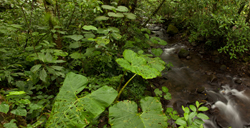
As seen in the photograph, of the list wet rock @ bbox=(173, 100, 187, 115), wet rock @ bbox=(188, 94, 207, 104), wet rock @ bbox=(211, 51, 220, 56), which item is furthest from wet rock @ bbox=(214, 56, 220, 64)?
wet rock @ bbox=(173, 100, 187, 115)

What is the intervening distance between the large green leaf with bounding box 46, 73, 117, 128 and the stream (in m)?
2.55

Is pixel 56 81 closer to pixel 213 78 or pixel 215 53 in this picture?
pixel 213 78

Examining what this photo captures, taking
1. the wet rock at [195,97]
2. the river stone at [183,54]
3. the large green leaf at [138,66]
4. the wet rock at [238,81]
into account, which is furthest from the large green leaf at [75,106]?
the wet rock at [238,81]

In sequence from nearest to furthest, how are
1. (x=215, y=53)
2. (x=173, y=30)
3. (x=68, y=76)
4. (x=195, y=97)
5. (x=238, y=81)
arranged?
(x=68, y=76), (x=195, y=97), (x=238, y=81), (x=215, y=53), (x=173, y=30)

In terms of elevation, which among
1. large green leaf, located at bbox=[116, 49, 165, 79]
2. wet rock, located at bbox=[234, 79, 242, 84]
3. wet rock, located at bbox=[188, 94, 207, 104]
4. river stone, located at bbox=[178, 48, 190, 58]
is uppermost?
large green leaf, located at bbox=[116, 49, 165, 79]

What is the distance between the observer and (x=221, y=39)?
4.73 meters

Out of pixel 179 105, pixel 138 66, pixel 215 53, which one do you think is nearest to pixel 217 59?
pixel 215 53

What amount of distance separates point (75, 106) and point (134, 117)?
0.73 m

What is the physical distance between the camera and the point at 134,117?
1.53 m

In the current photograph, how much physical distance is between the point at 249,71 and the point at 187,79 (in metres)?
2.44

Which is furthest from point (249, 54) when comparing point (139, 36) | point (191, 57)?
point (139, 36)

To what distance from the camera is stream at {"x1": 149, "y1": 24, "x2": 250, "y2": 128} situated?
330 centimetres

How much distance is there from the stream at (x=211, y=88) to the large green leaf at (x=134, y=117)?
2.01 m

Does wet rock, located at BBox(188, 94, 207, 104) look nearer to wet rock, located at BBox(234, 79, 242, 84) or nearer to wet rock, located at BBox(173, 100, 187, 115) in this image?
wet rock, located at BBox(173, 100, 187, 115)
